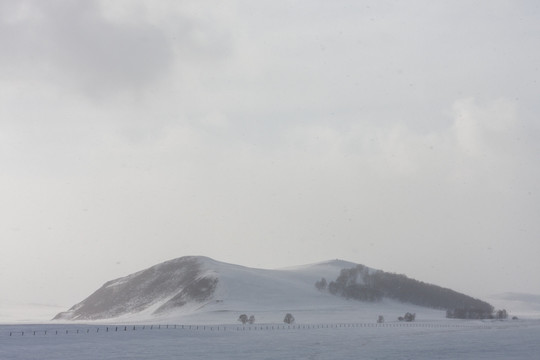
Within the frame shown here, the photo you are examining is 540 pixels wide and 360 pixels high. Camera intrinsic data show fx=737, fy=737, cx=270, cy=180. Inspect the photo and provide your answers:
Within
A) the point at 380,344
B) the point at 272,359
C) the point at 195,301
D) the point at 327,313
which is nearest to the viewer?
the point at 272,359

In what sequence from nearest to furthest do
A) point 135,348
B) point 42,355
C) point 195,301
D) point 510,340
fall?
point 42,355 → point 135,348 → point 510,340 → point 195,301

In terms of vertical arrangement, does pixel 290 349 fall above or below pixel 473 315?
below

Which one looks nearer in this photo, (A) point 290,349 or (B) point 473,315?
(A) point 290,349

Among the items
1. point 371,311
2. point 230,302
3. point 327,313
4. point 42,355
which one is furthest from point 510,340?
point 230,302

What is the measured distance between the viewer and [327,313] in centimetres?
16725

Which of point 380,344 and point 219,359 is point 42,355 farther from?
point 380,344

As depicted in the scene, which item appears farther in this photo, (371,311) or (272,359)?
(371,311)

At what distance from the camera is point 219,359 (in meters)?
56.5

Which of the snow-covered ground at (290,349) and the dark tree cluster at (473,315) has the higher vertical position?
the dark tree cluster at (473,315)

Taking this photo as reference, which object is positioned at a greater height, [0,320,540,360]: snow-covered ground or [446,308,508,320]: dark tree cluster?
[446,308,508,320]: dark tree cluster

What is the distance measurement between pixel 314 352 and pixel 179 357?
11.7m

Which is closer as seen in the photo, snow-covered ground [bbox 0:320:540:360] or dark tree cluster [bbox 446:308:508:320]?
snow-covered ground [bbox 0:320:540:360]

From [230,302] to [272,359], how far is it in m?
133

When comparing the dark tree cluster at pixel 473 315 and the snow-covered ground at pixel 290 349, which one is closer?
the snow-covered ground at pixel 290 349
